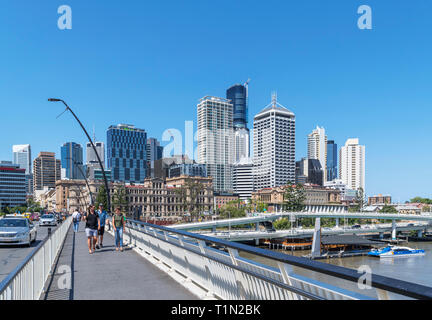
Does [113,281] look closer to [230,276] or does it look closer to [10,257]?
[230,276]

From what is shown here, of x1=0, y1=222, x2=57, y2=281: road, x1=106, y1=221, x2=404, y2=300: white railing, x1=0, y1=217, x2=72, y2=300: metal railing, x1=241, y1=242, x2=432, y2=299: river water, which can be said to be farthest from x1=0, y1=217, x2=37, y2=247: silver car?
x1=241, y1=242, x2=432, y2=299: river water

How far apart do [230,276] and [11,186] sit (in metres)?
196

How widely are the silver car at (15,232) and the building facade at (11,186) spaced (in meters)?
177

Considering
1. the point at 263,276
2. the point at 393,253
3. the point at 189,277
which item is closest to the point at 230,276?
the point at 263,276

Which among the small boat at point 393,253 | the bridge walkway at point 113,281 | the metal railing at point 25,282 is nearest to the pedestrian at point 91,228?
the bridge walkway at point 113,281

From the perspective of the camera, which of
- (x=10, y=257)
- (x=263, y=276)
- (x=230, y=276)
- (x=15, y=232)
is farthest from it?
(x=15, y=232)

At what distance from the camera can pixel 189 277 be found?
759 centimetres

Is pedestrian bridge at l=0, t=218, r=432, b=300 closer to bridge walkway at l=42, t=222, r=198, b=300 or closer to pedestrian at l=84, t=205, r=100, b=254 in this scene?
bridge walkway at l=42, t=222, r=198, b=300

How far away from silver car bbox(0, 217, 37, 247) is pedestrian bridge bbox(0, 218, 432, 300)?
456 cm

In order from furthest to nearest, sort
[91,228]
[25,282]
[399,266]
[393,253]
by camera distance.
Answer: [393,253], [399,266], [91,228], [25,282]

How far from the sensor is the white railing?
354 cm
